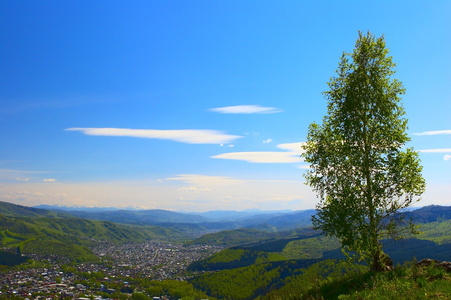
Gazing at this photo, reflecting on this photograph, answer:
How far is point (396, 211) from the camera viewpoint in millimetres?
22656

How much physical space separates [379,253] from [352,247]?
2.38 m

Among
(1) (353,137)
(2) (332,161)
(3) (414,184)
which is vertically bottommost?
(3) (414,184)

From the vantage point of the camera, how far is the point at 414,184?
22.0m

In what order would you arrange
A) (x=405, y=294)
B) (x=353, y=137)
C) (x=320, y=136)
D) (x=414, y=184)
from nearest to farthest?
1. (x=405, y=294)
2. (x=414, y=184)
3. (x=353, y=137)
4. (x=320, y=136)

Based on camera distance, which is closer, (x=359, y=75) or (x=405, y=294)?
(x=405, y=294)

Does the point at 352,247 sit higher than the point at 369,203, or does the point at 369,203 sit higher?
the point at 369,203

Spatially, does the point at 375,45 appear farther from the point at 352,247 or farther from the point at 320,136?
the point at 352,247

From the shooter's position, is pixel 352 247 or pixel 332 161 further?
pixel 332 161

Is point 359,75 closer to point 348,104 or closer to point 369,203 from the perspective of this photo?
point 348,104

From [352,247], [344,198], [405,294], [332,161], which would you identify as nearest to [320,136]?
[332,161]

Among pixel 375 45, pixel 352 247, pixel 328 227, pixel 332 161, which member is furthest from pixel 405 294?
pixel 375 45

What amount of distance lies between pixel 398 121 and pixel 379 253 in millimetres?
11176

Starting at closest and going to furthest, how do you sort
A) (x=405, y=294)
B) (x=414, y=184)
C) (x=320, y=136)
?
(x=405, y=294) → (x=414, y=184) → (x=320, y=136)

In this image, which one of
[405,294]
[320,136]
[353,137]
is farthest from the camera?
[320,136]
